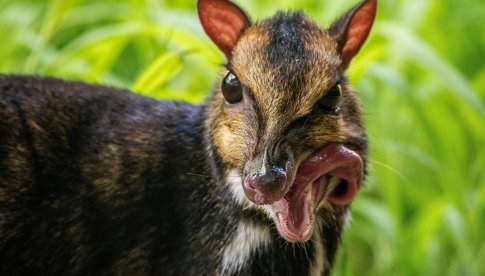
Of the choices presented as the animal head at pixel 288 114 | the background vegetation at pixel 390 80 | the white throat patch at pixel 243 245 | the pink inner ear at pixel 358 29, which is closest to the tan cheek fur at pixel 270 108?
the animal head at pixel 288 114

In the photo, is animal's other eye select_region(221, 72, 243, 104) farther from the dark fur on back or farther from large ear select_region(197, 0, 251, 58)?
the dark fur on back

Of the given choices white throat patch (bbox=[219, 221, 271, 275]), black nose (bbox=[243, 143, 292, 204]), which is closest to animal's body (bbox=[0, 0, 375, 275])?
white throat patch (bbox=[219, 221, 271, 275])

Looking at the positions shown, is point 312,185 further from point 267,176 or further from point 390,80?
point 390,80

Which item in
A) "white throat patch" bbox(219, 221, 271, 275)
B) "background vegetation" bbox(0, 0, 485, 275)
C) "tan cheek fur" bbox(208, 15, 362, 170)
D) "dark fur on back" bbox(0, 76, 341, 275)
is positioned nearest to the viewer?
"tan cheek fur" bbox(208, 15, 362, 170)

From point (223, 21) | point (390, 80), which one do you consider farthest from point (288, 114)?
point (390, 80)

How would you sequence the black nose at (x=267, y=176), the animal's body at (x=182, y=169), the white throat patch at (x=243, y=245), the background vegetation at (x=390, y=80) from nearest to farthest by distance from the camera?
the black nose at (x=267, y=176) < the animal's body at (x=182, y=169) < the white throat patch at (x=243, y=245) < the background vegetation at (x=390, y=80)

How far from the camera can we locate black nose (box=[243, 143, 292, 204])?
2.34m

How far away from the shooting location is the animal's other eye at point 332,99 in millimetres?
2562

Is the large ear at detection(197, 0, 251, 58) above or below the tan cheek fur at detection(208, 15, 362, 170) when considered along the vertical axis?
above

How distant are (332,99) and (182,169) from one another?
591 millimetres

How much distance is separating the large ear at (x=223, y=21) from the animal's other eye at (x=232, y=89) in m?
0.15

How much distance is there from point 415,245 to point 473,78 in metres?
1.48

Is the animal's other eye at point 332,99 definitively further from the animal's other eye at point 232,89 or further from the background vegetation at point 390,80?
the background vegetation at point 390,80

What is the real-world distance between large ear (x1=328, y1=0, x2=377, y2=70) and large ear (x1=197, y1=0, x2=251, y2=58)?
0.26m
